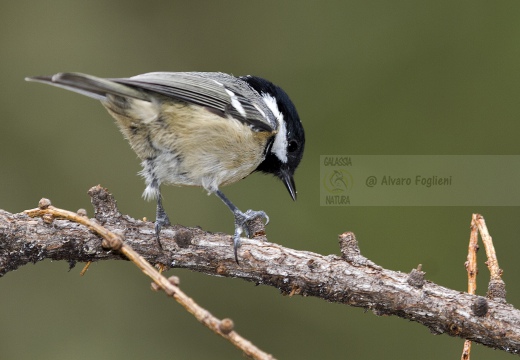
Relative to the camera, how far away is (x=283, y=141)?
3746 millimetres

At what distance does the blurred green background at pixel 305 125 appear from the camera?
5.17 metres

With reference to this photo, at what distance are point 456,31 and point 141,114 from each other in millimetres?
3448

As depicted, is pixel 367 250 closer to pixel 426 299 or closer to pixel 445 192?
pixel 445 192

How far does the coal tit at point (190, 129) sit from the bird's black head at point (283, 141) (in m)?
0.06

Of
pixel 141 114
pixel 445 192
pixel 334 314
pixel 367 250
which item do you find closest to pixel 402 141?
pixel 445 192

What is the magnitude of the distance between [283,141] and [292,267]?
1.17 m

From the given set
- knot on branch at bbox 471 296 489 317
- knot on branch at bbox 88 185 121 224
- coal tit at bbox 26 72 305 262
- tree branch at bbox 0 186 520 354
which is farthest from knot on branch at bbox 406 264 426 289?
knot on branch at bbox 88 185 121 224

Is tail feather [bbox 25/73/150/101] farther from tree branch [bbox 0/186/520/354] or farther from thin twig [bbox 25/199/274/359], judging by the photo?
thin twig [bbox 25/199/274/359]

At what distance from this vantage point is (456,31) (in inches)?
226

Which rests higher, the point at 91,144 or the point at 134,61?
the point at 134,61

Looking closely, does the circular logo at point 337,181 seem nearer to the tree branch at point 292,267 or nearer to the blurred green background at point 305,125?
the blurred green background at point 305,125

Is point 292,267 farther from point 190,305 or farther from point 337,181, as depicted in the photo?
point 337,181

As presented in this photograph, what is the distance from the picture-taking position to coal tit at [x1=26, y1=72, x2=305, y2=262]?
10.5ft

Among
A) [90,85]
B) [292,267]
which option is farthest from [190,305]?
[90,85]
